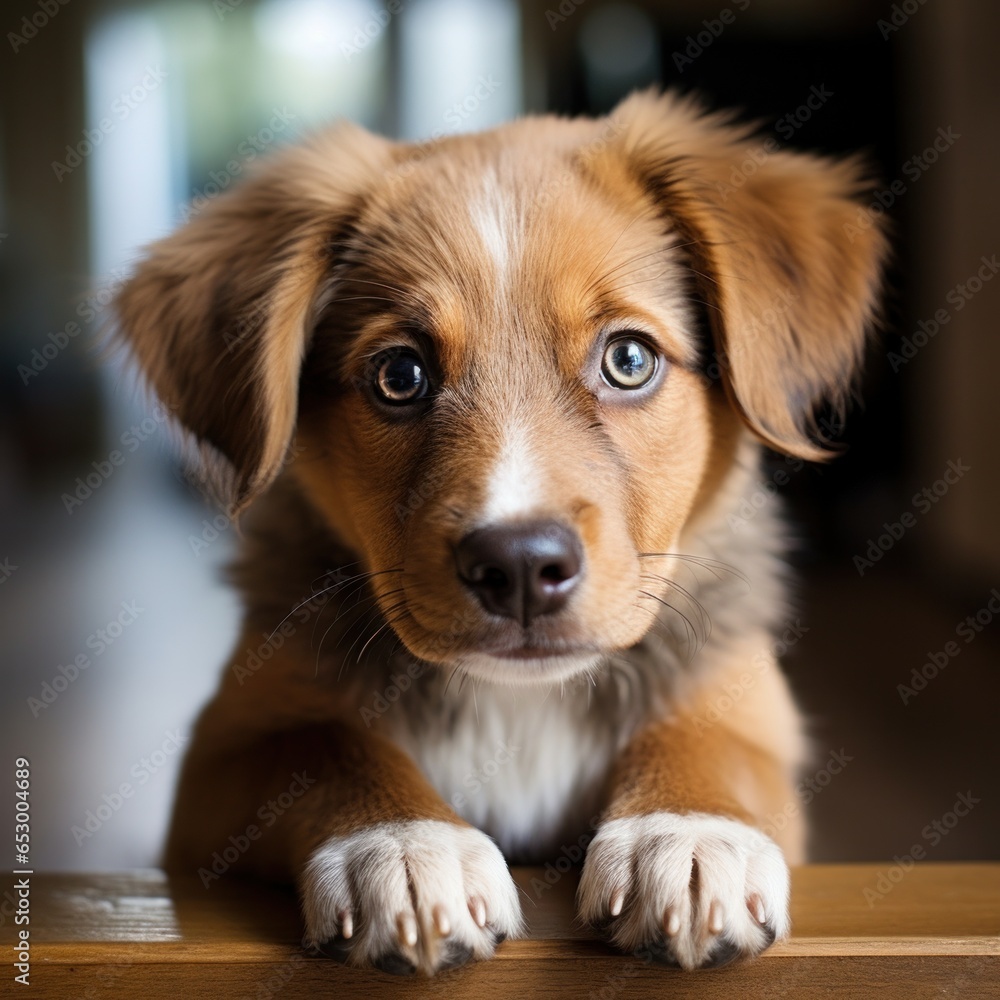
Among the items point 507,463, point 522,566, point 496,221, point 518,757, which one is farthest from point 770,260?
point 518,757

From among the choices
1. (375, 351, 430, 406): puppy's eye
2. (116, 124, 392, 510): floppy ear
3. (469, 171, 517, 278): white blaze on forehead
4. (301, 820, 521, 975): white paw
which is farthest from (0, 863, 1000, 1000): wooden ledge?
(469, 171, 517, 278): white blaze on forehead

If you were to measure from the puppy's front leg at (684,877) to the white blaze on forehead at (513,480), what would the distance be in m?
0.46

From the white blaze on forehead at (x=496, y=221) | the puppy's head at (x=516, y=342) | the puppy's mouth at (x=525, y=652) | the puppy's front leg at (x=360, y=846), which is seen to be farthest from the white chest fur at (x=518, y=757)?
the white blaze on forehead at (x=496, y=221)

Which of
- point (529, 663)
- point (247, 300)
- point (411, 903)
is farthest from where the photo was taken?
point (247, 300)

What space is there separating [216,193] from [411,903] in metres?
1.44

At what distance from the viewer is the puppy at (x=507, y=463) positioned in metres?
1.50

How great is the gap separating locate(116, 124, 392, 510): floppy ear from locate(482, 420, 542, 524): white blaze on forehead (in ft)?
1.33

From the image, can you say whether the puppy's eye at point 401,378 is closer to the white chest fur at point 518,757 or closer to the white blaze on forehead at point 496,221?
the white blaze on forehead at point 496,221

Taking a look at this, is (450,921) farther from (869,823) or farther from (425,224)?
(869,823)

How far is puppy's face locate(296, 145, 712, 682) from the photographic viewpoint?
4.79 feet

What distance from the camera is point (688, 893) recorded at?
1330 mm

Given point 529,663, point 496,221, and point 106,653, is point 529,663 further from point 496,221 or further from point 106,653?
point 106,653

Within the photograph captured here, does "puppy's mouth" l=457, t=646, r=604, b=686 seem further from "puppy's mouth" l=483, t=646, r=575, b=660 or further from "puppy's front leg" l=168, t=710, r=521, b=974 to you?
"puppy's front leg" l=168, t=710, r=521, b=974

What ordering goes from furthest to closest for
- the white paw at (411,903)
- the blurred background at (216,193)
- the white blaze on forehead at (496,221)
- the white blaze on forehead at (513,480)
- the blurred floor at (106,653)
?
the blurred floor at (106,653) → the blurred background at (216,193) → the white blaze on forehead at (496,221) → the white blaze on forehead at (513,480) → the white paw at (411,903)
